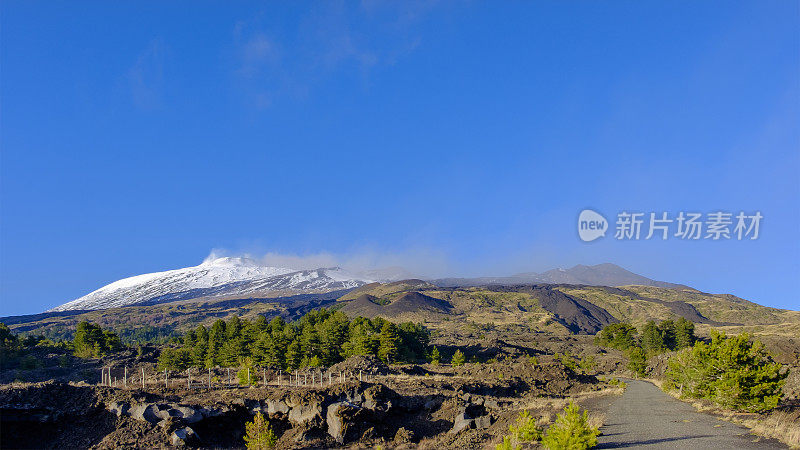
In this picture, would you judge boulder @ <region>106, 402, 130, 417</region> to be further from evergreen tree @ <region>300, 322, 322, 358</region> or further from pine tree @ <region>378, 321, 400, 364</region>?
pine tree @ <region>378, 321, 400, 364</region>

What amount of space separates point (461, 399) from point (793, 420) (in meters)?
15.9

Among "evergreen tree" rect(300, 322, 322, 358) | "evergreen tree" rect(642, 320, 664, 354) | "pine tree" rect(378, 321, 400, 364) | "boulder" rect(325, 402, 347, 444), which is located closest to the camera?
"boulder" rect(325, 402, 347, 444)

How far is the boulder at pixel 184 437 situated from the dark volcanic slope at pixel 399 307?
146948 mm

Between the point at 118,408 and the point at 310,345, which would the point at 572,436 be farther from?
the point at 310,345

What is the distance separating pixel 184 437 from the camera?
793 inches

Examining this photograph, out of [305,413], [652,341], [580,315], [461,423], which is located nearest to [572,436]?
[461,423]

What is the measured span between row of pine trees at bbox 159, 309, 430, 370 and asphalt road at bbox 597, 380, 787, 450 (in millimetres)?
38105

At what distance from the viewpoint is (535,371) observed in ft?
142

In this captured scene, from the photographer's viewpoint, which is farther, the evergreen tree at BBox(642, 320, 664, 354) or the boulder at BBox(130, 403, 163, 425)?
the evergreen tree at BBox(642, 320, 664, 354)

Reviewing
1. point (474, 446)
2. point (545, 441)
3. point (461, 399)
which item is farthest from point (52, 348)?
point (545, 441)

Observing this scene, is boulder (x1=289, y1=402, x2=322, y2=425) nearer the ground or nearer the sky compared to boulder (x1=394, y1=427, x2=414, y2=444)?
nearer the sky

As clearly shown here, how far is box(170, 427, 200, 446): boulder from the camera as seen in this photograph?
19.9m

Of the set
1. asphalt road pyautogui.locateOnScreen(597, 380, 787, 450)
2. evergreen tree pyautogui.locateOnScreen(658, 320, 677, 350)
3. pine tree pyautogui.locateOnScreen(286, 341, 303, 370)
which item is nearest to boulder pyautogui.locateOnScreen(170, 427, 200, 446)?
asphalt road pyautogui.locateOnScreen(597, 380, 787, 450)

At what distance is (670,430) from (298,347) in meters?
46.2
